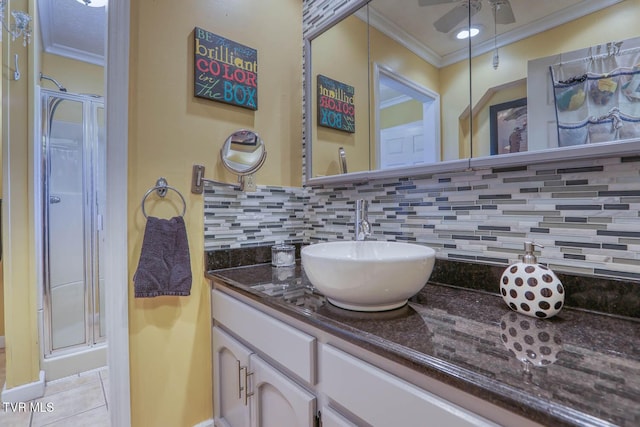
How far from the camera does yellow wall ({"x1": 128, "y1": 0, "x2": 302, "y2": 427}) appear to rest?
3.70 feet

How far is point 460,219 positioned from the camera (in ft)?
3.25

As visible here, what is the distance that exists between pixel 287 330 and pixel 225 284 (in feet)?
1.35

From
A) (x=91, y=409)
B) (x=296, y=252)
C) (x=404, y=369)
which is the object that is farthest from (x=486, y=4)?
(x=91, y=409)

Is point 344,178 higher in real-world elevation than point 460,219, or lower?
higher

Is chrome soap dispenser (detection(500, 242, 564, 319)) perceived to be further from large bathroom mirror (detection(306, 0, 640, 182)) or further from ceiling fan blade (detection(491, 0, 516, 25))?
ceiling fan blade (detection(491, 0, 516, 25))

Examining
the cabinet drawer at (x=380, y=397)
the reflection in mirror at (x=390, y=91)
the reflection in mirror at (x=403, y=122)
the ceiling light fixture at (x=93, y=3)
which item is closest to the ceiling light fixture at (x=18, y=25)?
the ceiling light fixture at (x=93, y=3)

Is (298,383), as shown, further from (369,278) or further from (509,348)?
(509,348)

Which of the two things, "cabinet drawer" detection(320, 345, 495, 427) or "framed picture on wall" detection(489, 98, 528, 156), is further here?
"framed picture on wall" detection(489, 98, 528, 156)

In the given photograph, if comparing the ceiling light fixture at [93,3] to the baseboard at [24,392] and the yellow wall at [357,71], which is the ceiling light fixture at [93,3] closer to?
the yellow wall at [357,71]

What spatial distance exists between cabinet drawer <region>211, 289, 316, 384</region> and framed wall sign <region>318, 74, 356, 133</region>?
90 cm

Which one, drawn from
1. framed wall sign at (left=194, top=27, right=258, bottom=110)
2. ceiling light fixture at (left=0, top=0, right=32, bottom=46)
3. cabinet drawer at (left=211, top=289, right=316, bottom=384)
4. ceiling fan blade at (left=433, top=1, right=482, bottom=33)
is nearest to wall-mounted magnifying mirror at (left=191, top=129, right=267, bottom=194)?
framed wall sign at (left=194, top=27, right=258, bottom=110)

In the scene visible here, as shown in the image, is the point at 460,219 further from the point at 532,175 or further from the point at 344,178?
the point at 344,178

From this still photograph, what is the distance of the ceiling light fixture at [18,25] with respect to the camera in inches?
59.9

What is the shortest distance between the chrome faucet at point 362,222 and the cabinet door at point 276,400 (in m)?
0.53
